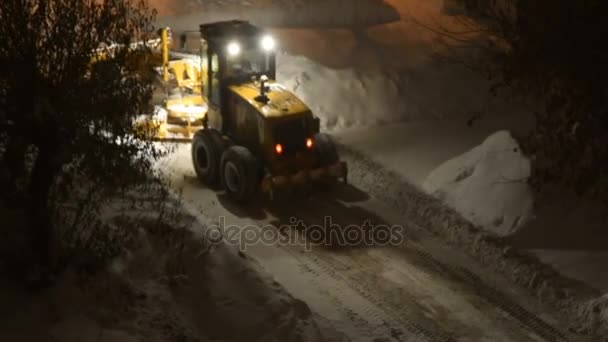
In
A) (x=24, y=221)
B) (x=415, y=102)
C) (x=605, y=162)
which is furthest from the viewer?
(x=415, y=102)

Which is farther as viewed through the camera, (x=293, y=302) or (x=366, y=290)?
(x=366, y=290)

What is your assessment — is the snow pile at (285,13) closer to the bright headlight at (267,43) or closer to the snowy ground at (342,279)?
the snowy ground at (342,279)

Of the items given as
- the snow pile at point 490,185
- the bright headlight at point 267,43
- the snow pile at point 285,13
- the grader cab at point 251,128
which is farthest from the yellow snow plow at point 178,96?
the snow pile at point 285,13

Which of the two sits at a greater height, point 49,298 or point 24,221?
point 24,221

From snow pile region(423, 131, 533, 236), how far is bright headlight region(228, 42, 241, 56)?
15.2 ft

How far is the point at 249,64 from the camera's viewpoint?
48.8ft

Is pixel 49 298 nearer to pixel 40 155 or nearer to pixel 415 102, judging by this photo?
pixel 40 155

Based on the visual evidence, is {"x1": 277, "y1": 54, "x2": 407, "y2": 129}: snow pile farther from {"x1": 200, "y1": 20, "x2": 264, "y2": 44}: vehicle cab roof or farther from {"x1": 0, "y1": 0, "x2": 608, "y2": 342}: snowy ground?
{"x1": 200, "y1": 20, "x2": 264, "y2": 44}: vehicle cab roof

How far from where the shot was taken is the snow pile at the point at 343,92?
19234 mm

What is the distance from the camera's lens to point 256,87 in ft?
48.0

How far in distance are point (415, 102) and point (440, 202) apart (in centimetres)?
637

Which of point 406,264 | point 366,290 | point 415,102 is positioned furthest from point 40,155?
point 415,102
